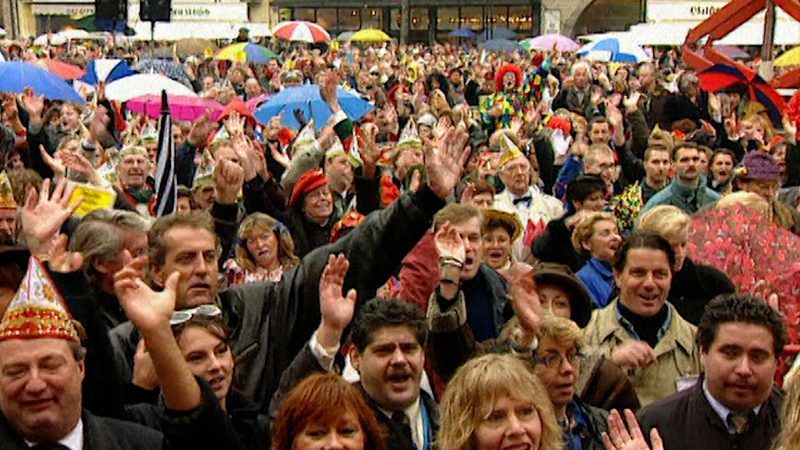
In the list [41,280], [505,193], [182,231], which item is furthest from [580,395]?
[505,193]

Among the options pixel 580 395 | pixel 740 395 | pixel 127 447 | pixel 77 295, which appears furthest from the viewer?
pixel 580 395

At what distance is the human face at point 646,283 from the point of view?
5324 millimetres

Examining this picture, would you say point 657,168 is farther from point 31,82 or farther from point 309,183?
point 31,82

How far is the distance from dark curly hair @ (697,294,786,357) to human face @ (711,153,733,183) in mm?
5157

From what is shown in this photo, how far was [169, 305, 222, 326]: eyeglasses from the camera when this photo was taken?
4.23m

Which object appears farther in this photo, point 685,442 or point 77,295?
point 685,442

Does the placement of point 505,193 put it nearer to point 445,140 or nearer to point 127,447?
point 445,140

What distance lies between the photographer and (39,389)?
3.46 m

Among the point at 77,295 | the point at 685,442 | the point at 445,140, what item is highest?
the point at 445,140

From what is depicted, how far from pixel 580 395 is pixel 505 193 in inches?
150

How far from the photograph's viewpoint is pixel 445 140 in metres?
5.14

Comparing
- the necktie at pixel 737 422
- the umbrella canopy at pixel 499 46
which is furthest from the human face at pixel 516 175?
the umbrella canopy at pixel 499 46

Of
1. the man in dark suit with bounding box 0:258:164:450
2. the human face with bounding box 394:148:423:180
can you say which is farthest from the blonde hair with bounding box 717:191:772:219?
the man in dark suit with bounding box 0:258:164:450

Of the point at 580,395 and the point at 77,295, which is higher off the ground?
the point at 77,295
